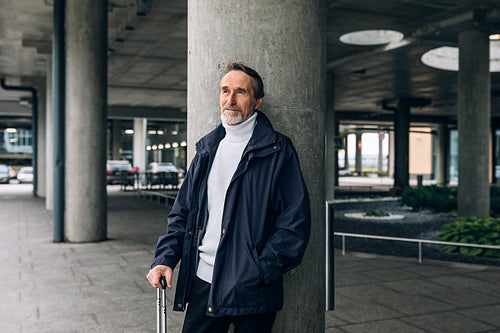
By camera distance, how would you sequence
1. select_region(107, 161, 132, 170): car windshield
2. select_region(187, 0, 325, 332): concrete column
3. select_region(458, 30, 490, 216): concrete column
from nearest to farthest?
select_region(187, 0, 325, 332): concrete column → select_region(458, 30, 490, 216): concrete column → select_region(107, 161, 132, 170): car windshield

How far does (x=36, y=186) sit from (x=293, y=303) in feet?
75.0

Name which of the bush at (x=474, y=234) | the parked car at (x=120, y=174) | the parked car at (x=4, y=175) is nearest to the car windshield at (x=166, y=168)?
the parked car at (x=120, y=174)

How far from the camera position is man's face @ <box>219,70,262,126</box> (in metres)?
2.40

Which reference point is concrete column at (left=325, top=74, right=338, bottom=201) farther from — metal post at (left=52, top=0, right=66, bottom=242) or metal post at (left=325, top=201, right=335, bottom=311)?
metal post at (left=325, top=201, right=335, bottom=311)

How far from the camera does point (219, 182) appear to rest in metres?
2.40

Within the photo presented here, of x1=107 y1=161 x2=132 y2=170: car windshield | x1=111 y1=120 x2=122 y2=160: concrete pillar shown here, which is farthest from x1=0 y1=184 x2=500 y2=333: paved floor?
x1=111 y1=120 x2=122 y2=160: concrete pillar

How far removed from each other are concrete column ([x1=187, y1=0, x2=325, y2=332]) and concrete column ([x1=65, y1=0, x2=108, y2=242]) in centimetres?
746

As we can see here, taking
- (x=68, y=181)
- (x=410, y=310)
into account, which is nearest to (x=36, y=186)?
(x=68, y=181)

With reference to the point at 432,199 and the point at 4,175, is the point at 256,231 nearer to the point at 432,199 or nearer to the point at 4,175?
the point at 432,199

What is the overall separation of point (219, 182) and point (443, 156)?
1725 inches

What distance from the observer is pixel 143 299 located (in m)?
5.59

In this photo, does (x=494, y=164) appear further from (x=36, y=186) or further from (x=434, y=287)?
(x=434, y=287)

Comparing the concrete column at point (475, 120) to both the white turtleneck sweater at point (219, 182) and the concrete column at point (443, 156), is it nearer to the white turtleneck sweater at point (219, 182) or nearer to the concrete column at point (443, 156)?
the white turtleneck sweater at point (219, 182)

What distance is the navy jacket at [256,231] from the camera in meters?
2.17
